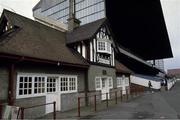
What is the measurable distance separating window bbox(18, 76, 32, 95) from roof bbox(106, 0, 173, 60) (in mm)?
19430

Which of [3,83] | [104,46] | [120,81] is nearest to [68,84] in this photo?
[3,83]

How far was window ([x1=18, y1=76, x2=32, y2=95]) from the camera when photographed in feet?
28.7

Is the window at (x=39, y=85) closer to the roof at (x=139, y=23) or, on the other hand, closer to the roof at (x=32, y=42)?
the roof at (x=32, y=42)

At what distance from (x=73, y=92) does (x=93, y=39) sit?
456 cm

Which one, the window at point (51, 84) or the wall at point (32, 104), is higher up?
the window at point (51, 84)

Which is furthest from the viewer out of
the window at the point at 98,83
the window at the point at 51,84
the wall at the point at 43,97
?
the window at the point at 98,83

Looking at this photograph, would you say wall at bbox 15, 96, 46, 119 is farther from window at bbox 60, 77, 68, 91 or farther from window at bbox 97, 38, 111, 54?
window at bbox 97, 38, 111, 54

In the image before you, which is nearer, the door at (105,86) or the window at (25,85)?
the window at (25,85)

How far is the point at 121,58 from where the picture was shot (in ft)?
98.7

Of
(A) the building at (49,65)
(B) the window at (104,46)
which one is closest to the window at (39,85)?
(A) the building at (49,65)

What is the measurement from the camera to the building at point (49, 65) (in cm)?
838

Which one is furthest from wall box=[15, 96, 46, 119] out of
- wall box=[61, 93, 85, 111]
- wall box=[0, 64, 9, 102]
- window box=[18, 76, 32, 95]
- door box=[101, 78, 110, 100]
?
door box=[101, 78, 110, 100]

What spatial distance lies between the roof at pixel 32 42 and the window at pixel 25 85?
1183 mm

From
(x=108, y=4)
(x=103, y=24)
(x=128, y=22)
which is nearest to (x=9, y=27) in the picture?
(x=103, y=24)
